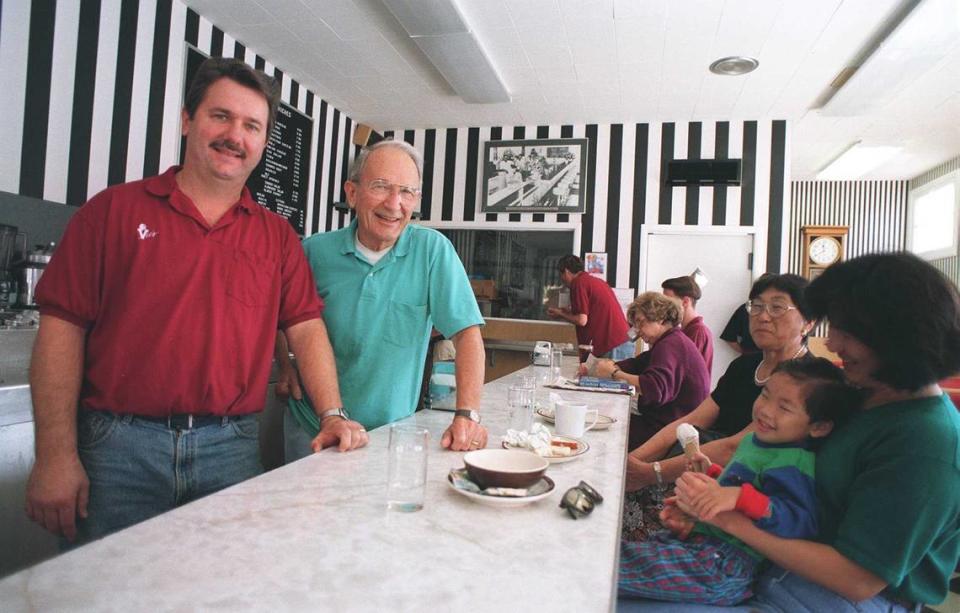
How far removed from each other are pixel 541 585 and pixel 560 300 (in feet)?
Result: 17.4

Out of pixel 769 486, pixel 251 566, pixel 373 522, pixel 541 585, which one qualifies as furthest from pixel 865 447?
pixel 251 566

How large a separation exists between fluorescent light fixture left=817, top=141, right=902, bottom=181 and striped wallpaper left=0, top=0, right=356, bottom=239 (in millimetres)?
6586

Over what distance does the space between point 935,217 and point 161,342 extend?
9.02 meters

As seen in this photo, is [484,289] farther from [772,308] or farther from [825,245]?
[825,245]

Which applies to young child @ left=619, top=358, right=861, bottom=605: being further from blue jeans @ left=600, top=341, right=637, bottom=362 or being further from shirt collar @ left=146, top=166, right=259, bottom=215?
blue jeans @ left=600, top=341, right=637, bottom=362

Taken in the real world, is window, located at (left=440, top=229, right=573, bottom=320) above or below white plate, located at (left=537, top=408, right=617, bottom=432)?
above

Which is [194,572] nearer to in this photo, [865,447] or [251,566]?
[251,566]

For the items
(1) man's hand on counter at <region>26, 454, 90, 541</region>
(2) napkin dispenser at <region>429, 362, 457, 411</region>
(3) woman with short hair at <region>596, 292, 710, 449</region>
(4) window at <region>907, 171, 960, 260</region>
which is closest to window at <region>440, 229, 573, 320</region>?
(3) woman with short hair at <region>596, 292, 710, 449</region>

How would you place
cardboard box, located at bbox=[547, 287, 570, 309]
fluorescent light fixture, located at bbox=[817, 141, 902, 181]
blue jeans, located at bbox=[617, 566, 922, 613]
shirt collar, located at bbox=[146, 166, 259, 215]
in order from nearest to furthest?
blue jeans, located at bbox=[617, 566, 922, 613]
shirt collar, located at bbox=[146, 166, 259, 215]
cardboard box, located at bbox=[547, 287, 570, 309]
fluorescent light fixture, located at bbox=[817, 141, 902, 181]

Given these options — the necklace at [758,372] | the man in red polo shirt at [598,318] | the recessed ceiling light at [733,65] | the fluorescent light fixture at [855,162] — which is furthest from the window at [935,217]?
the necklace at [758,372]

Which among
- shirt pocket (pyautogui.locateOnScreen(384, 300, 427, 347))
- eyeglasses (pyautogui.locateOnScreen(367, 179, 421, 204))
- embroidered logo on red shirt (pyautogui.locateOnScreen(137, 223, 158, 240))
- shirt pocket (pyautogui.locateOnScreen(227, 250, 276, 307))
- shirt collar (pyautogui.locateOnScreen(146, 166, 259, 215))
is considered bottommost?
shirt pocket (pyautogui.locateOnScreen(384, 300, 427, 347))

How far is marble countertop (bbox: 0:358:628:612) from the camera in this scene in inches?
25.7

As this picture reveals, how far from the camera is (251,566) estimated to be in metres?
0.72

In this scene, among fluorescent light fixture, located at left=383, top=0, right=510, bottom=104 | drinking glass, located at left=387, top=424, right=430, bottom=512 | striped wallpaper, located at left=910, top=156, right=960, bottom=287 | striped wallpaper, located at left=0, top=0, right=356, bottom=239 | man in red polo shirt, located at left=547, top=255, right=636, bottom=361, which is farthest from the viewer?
striped wallpaper, located at left=910, top=156, right=960, bottom=287
